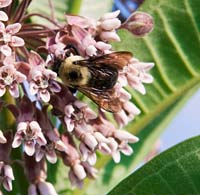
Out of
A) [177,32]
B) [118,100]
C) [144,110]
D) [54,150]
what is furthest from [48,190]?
[177,32]

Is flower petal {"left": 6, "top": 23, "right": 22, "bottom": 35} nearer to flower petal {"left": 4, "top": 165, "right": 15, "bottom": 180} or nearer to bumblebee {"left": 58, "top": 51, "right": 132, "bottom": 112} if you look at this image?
bumblebee {"left": 58, "top": 51, "right": 132, "bottom": 112}

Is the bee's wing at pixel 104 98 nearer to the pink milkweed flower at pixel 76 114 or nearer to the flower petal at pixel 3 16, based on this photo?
the pink milkweed flower at pixel 76 114

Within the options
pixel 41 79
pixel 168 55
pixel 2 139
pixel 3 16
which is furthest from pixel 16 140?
pixel 168 55

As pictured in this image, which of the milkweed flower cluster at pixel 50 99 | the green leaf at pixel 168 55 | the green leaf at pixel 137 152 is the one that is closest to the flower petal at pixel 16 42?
the milkweed flower cluster at pixel 50 99

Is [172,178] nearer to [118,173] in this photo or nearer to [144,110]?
[144,110]

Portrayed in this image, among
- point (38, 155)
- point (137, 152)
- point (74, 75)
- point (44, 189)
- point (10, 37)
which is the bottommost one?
point (137, 152)

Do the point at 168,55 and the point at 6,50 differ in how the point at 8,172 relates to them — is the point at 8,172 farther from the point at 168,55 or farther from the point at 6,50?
the point at 168,55

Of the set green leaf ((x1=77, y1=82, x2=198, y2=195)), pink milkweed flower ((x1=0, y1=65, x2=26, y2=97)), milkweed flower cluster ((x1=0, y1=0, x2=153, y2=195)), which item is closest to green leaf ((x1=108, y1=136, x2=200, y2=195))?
milkweed flower cluster ((x1=0, y1=0, x2=153, y2=195))
